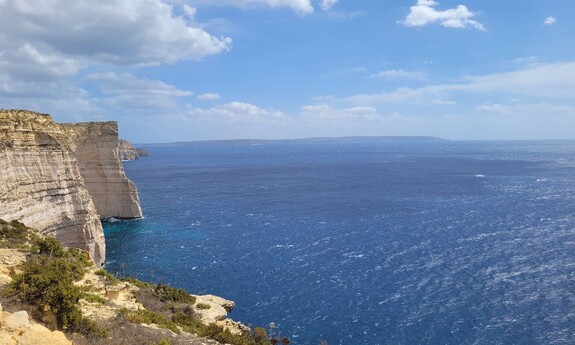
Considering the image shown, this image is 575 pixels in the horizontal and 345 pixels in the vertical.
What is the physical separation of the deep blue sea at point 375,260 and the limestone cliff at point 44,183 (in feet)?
23.9

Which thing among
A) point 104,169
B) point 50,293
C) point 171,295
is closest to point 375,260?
point 171,295

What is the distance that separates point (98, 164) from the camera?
83938 millimetres

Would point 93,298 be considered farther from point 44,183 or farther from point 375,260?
point 375,260

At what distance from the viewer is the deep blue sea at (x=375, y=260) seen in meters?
42.5

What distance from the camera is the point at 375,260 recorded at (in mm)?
60562

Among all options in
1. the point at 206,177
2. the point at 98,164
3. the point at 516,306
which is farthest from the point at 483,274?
the point at 206,177

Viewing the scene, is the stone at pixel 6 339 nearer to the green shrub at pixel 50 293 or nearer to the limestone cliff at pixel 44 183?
the green shrub at pixel 50 293

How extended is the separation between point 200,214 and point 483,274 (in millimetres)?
59214

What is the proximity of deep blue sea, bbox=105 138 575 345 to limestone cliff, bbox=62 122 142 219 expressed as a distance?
197 inches

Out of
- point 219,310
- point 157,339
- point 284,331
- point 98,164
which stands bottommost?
point 284,331

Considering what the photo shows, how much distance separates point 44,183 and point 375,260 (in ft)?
146

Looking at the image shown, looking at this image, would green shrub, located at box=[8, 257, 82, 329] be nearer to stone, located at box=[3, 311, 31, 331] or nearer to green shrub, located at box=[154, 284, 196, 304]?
stone, located at box=[3, 311, 31, 331]

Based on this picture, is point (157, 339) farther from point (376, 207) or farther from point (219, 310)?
point (376, 207)

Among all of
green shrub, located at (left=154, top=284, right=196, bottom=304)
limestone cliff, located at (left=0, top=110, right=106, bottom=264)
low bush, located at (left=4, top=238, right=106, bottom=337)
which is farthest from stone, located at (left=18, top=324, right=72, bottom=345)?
limestone cliff, located at (left=0, top=110, right=106, bottom=264)
